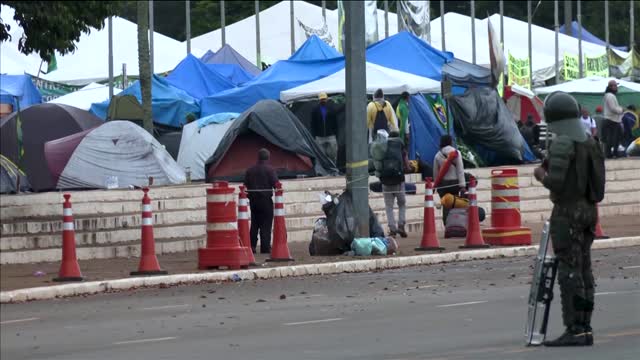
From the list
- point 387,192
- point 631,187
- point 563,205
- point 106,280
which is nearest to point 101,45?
point 631,187

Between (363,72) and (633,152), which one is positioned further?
(633,152)

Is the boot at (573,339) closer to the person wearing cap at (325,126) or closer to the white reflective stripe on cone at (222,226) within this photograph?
the white reflective stripe on cone at (222,226)

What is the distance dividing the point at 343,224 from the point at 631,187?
44.3ft

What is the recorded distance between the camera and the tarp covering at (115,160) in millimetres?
30141

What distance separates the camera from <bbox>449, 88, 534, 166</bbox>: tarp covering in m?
36.4

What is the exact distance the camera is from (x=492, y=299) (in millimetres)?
16312

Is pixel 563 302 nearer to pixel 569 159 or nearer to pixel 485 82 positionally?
pixel 569 159

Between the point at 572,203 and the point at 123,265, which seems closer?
the point at 572,203

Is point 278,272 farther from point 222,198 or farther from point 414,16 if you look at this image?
point 414,16

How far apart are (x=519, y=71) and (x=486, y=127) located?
50.2 feet

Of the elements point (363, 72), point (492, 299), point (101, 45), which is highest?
point (101, 45)

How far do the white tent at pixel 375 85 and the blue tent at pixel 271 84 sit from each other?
7.64ft

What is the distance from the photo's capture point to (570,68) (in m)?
58.8

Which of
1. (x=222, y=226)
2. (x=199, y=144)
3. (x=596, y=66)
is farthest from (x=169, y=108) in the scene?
(x=596, y=66)
